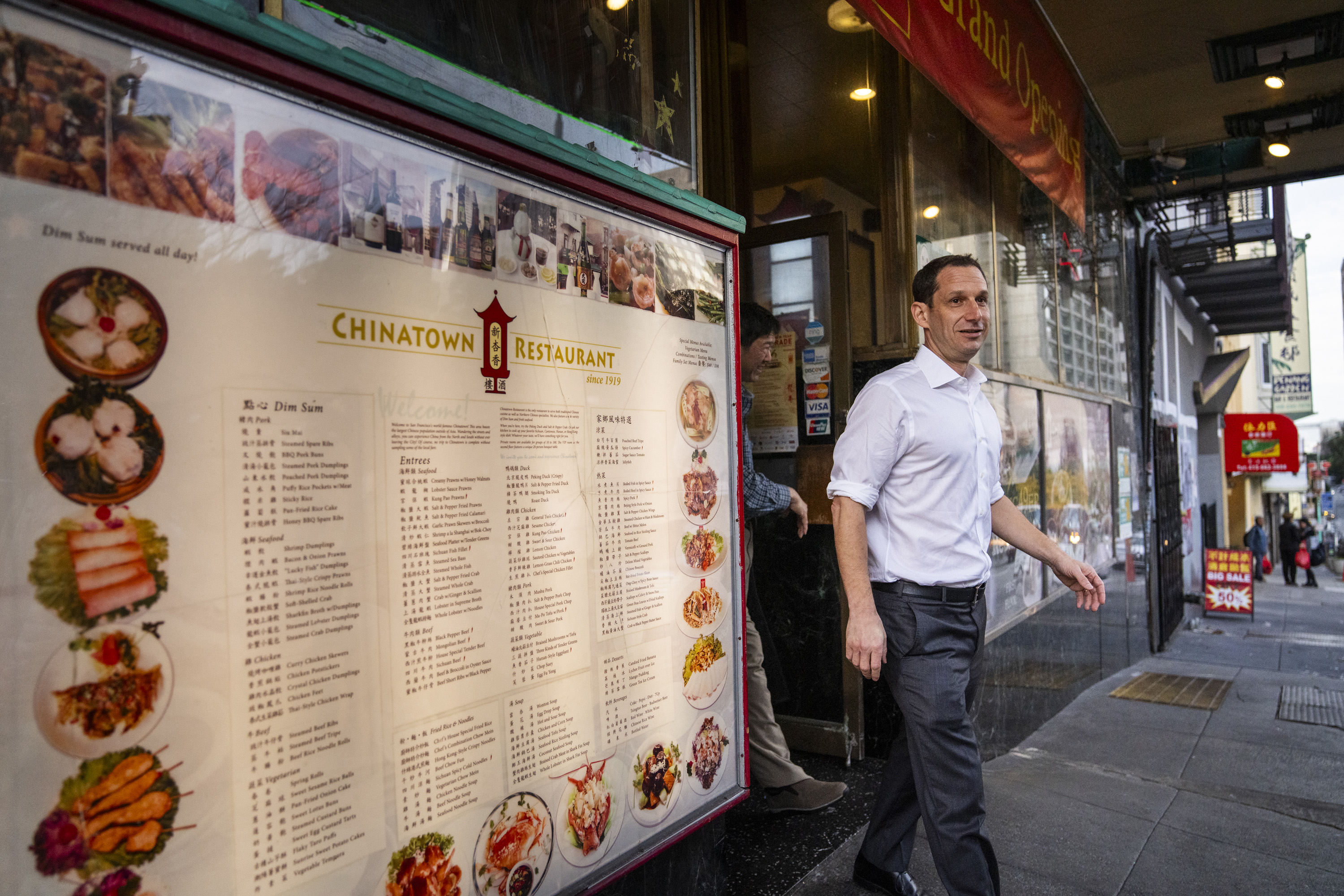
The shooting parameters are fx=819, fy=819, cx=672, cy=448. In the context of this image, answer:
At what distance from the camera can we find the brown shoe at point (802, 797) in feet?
11.6

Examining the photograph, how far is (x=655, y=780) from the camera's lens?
2299 mm

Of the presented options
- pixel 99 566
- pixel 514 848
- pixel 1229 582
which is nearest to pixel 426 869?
pixel 514 848

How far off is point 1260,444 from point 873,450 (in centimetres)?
1953

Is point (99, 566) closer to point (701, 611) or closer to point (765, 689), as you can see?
point (701, 611)

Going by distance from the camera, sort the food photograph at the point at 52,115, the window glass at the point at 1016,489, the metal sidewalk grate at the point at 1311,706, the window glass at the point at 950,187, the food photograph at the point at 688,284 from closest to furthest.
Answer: the food photograph at the point at 52,115, the food photograph at the point at 688,284, the window glass at the point at 950,187, the window glass at the point at 1016,489, the metal sidewalk grate at the point at 1311,706

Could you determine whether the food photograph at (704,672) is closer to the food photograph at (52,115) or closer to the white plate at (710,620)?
the white plate at (710,620)

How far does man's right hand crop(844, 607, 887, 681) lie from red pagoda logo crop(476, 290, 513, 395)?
4.14 feet

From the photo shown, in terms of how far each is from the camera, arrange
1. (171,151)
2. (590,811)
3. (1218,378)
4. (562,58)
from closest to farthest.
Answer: (171,151) → (590,811) → (562,58) → (1218,378)

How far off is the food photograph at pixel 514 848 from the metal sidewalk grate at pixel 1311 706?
5.97m

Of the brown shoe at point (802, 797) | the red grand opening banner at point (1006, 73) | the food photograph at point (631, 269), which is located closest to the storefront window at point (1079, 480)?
the red grand opening banner at point (1006, 73)

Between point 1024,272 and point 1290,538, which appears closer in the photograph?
point 1024,272

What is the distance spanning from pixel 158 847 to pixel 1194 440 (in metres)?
18.4

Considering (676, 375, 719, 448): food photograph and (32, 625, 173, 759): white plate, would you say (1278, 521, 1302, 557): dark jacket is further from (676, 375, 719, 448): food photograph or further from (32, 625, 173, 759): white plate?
(32, 625, 173, 759): white plate

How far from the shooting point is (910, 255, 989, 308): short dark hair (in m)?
2.79
